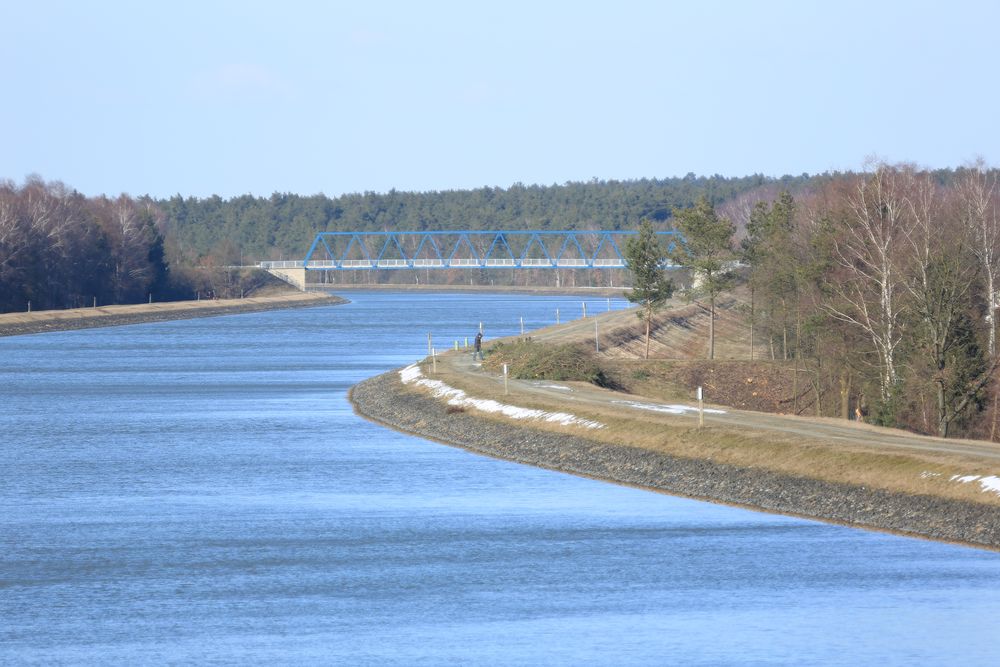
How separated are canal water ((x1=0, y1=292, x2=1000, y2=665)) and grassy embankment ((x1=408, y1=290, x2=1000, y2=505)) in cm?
277

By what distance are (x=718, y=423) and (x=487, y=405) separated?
12.6 m

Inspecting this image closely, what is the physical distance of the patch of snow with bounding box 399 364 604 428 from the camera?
54.2 m

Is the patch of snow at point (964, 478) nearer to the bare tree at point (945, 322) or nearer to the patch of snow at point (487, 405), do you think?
the patch of snow at point (487, 405)

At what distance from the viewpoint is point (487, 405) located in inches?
2370

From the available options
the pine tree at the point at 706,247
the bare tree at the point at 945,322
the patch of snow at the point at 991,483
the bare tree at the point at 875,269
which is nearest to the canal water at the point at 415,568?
the patch of snow at the point at 991,483

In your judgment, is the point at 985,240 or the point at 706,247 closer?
the point at 985,240

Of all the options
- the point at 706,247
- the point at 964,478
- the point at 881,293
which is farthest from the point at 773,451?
the point at 706,247

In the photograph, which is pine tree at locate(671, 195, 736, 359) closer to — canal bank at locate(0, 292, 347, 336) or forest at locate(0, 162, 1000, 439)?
forest at locate(0, 162, 1000, 439)

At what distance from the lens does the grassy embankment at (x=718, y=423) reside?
3856 centimetres

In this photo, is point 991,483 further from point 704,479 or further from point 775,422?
point 775,422

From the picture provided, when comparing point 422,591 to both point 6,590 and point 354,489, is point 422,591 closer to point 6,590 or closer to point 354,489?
point 6,590

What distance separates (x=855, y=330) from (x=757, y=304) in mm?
25671

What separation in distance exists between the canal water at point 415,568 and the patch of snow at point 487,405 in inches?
139

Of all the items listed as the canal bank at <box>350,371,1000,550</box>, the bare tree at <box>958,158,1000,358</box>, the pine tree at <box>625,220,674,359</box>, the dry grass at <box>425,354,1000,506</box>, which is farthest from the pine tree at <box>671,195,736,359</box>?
the dry grass at <box>425,354,1000,506</box>
